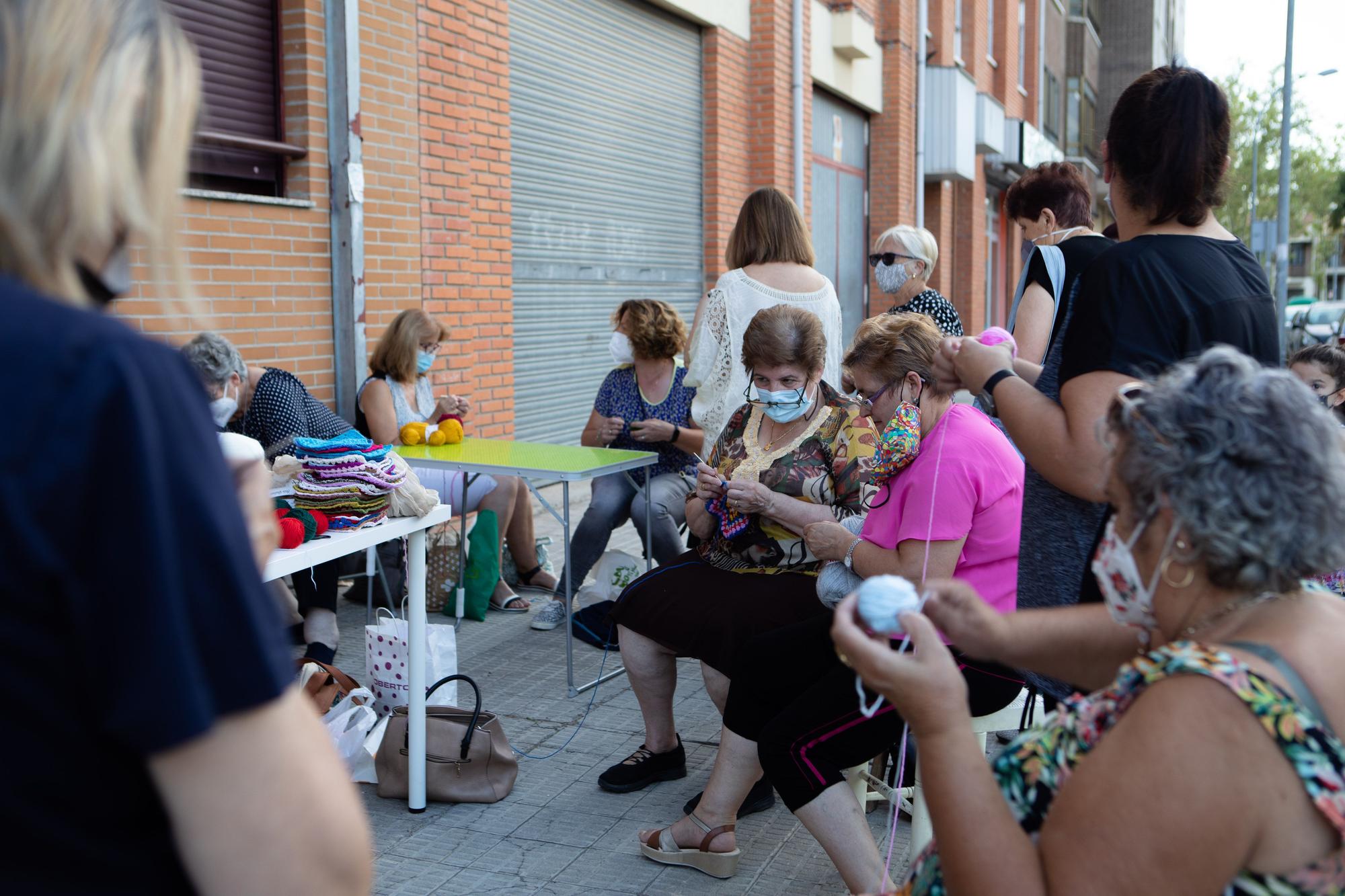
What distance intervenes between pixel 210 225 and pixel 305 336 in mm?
788

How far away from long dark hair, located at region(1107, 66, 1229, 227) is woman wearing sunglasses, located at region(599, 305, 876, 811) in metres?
1.31

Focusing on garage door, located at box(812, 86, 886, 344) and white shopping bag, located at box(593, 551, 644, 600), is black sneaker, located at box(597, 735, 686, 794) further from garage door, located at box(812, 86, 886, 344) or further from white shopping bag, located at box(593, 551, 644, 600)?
garage door, located at box(812, 86, 886, 344)

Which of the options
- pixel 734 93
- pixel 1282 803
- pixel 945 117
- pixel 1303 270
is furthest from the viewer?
pixel 1303 270

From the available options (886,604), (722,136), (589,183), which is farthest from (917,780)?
(722,136)

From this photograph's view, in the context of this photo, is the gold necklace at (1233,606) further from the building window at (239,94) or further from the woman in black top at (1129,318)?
the building window at (239,94)

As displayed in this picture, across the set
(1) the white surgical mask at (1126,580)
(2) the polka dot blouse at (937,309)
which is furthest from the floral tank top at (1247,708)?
(2) the polka dot blouse at (937,309)

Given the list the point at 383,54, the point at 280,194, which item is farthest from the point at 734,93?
the point at 280,194

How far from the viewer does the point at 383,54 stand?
619 cm

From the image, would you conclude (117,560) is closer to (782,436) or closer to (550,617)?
(782,436)

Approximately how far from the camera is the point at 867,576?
3.00 meters

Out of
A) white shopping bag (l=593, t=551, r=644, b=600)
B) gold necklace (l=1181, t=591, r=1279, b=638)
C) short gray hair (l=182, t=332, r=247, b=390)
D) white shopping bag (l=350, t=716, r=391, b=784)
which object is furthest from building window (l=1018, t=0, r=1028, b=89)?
gold necklace (l=1181, t=591, r=1279, b=638)

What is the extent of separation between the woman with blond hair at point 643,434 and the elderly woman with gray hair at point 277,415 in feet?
3.42

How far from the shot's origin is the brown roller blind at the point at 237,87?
535 centimetres

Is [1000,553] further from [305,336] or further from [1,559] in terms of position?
[305,336]
